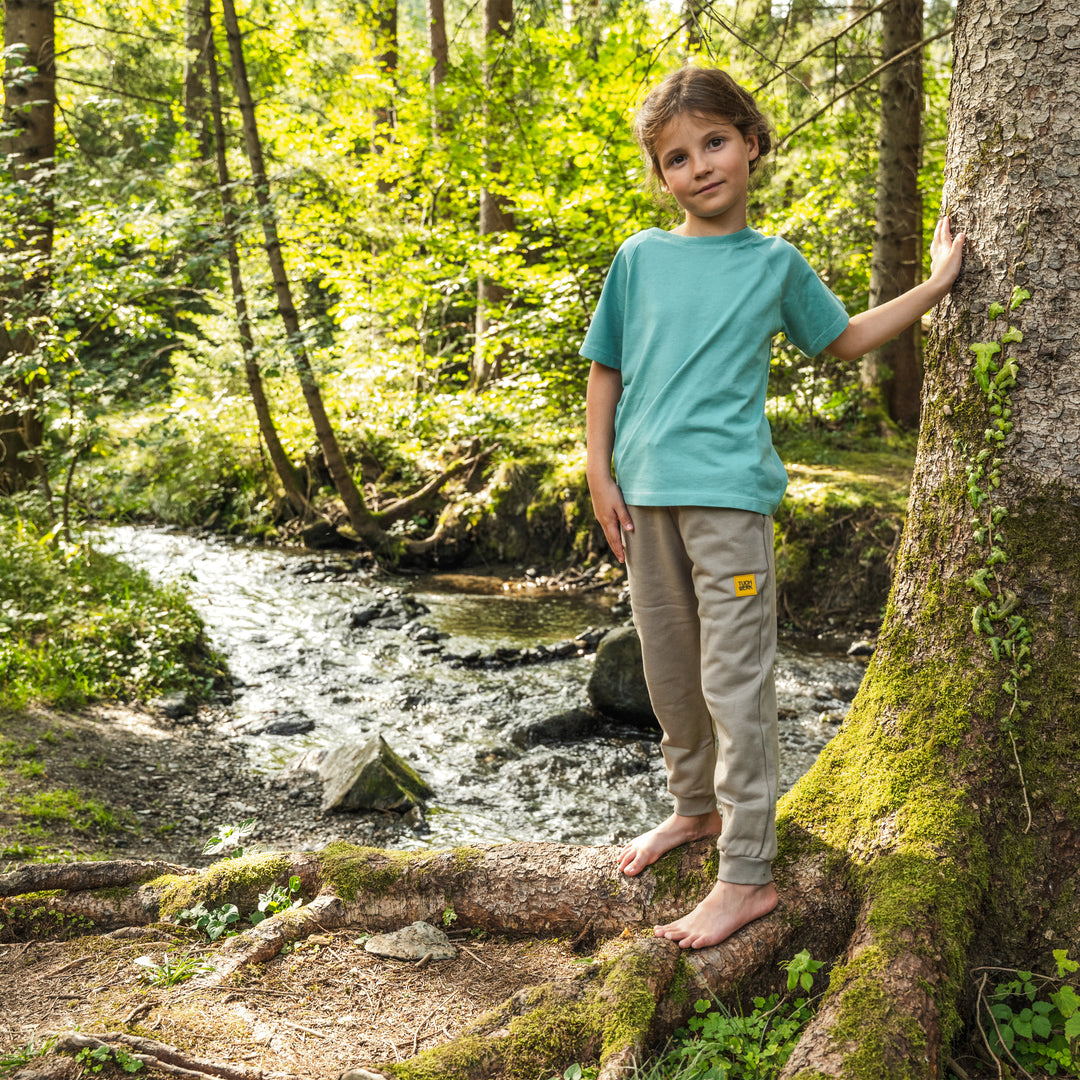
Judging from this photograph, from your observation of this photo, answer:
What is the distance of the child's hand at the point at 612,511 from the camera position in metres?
2.42

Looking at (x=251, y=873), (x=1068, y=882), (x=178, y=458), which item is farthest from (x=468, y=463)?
(x=1068, y=882)

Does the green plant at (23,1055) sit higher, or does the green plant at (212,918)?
the green plant at (23,1055)

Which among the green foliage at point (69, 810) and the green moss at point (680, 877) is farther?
the green foliage at point (69, 810)

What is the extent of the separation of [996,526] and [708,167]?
1193 millimetres

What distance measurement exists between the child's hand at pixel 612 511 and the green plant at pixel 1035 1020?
53.9 inches

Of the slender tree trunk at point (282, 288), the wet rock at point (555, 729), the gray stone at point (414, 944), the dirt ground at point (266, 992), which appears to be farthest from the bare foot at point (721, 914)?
the slender tree trunk at point (282, 288)

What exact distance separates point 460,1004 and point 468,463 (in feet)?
35.0

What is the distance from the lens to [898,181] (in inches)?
367

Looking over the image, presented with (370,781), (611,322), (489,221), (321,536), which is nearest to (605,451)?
Answer: (611,322)

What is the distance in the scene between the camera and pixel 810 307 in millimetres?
2334

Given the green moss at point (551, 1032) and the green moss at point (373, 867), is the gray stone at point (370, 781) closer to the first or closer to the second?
the green moss at point (373, 867)

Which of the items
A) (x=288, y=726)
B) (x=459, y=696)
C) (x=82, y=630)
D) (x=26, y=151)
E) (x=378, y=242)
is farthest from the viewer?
(x=378, y=242)

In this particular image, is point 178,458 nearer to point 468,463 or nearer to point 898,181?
point 468,463

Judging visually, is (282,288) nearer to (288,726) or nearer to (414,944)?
(288,726)
